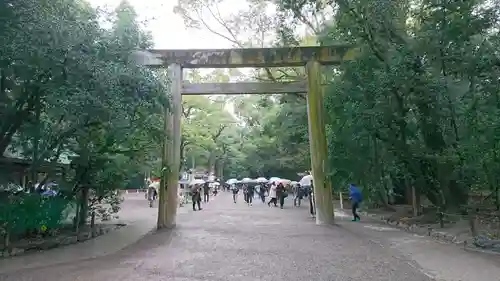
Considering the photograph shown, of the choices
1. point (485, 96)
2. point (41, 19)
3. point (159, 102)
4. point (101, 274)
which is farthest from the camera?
point (159, 102)

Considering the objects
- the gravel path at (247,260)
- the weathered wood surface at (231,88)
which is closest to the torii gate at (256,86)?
the weathered wood surface at (231,88)

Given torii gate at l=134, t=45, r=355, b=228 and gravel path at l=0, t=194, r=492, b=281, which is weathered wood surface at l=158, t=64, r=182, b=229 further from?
gravel path at l=0, t=194, r=492, b=281

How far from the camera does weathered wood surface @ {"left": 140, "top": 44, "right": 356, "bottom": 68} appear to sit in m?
14.3

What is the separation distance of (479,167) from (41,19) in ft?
31.6

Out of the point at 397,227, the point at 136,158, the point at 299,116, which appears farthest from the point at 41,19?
the point at 299,116

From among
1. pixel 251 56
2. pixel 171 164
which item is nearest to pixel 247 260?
pixel 171 164

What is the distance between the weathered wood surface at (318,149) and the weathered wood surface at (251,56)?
432 mm

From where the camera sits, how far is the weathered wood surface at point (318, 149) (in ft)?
47.4

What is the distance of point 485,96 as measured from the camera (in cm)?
1020

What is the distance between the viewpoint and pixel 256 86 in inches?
577

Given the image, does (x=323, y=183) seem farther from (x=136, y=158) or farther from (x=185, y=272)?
(x=185, y=272)

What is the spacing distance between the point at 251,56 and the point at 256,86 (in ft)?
3.36

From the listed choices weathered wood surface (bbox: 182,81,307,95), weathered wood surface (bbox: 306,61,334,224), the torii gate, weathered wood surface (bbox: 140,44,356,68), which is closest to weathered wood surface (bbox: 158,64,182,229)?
the torii gate

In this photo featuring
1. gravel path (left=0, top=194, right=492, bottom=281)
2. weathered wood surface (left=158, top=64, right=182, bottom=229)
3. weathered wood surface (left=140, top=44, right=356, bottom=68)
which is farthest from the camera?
weathered wood surface (left=140, top=44, right=356, bottom=68)
